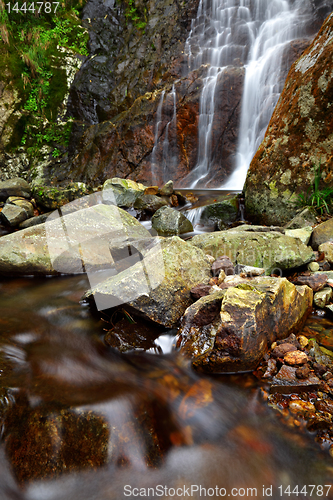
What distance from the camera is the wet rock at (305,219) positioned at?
469 centimetres

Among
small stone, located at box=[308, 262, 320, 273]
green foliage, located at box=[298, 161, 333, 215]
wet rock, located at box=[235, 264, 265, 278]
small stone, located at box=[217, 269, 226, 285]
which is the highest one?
green foliage, located at box=[298, 161, 333, 215]

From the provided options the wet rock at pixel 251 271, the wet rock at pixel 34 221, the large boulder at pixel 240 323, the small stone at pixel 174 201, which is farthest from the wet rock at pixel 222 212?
the wet rock at pixel 34 221

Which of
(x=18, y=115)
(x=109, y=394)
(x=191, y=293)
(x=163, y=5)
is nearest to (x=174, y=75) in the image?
(x=163, y=5)

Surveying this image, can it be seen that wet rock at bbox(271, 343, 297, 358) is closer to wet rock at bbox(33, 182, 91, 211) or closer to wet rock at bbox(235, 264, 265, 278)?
wet rock at bbox(235, 264, 265, 278)

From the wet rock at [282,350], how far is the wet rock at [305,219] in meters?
3.01

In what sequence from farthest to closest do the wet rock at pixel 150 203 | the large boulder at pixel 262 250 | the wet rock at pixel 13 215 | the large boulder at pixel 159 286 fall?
1. the wet rock at pixel 150 203
2. the wet rock at pixel 13 215
3. the large boulder at pixel 262 250
4. the large boulder at pixel 159 286

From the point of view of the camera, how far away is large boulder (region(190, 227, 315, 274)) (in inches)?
140

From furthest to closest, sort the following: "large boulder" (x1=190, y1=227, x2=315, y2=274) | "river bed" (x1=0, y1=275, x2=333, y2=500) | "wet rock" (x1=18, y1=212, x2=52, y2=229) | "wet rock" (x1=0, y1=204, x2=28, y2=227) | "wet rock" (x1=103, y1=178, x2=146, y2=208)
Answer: "wet rock" (x1=103, y1=178, x2=146, y2=208)
"wet rock" (x1=0, y1=204, x2=28, y2=227)
"wet rock" (x1=18, y1=212, x2=52, y2=229)
"large boulder" (x1=190, y1=227, x2=315, y2=274)
"river bed" (x1=0, y1=275, x2=333, y2=500)

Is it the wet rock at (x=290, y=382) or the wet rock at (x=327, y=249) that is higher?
the wet rock at (x=327, y=249)

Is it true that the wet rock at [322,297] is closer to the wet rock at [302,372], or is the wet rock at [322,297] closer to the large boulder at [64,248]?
the wet rock at [302,372]

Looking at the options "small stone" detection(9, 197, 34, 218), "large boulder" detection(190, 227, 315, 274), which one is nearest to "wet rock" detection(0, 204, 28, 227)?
"small stone" detection(9, 197, 34, 218)

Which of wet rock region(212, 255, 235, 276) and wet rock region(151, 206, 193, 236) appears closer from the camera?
wet rock region(212, 255, 235, 276)

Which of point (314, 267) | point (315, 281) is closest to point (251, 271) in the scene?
point (315, 281)

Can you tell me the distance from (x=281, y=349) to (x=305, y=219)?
3160 millimetres
